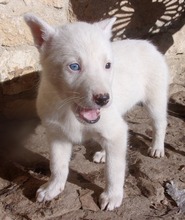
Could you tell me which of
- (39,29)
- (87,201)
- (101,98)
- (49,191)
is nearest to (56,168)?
(49,191)

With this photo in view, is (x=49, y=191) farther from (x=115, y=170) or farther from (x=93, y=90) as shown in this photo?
(x=93, y=90)

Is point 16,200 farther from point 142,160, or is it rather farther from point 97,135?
point 142,160

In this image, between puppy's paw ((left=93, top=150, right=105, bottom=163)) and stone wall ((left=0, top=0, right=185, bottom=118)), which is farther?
stone wall ((left=0, top=0, right=185, bottom=118))

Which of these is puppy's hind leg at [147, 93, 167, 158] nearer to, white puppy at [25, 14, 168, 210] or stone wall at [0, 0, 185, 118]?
white puppy at [25, 14, 168, 210]

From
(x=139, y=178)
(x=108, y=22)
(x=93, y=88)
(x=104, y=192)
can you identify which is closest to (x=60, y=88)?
(x=93, y=88)

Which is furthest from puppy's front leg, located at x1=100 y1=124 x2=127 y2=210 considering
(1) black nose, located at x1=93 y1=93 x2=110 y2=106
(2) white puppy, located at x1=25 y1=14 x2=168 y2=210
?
(1) black nose, located at x1=93 y1=93 x2=110 y2=106

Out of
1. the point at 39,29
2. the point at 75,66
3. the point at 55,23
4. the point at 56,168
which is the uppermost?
the point at 39,29
